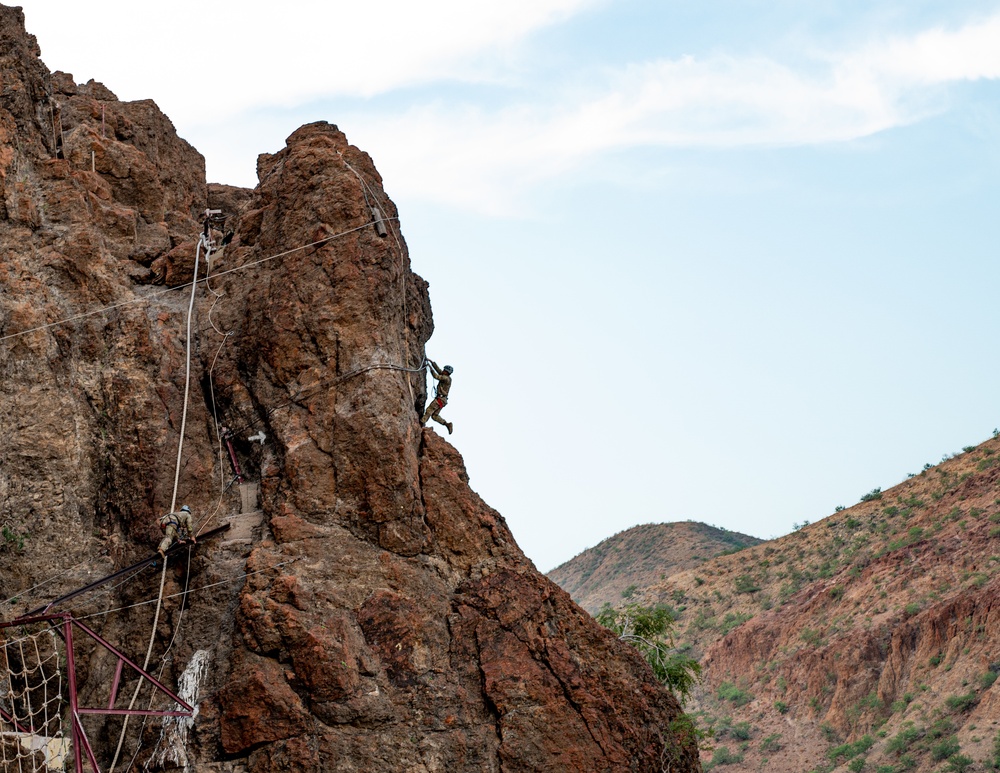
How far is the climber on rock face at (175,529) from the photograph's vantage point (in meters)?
14.5

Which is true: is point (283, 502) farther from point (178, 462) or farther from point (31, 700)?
point (31, 700)

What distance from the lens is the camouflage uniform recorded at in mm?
14445

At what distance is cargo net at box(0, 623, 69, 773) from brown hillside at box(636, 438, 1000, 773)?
31.9 metres

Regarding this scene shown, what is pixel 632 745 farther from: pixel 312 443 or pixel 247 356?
pixel 247 356

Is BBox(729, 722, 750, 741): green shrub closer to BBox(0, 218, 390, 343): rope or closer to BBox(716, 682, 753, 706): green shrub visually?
BBox(716, 682, 753, 706): green shrub

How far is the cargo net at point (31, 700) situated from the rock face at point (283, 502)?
0.44m

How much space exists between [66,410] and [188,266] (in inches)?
135

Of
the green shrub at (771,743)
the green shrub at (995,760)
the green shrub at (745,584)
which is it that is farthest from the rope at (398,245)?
the green shrub at (745,584)

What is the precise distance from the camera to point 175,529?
573 inches

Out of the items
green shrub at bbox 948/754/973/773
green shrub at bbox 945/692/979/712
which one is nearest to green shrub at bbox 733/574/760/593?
green shrub at bbox 945/692/979/712

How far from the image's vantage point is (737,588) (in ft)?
195

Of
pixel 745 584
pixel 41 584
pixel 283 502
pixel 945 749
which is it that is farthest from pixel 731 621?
pixel 41 584

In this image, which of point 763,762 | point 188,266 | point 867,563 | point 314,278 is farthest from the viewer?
point 867,563

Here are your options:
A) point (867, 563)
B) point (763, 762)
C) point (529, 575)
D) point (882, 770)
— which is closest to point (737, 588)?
point (867, 563)
